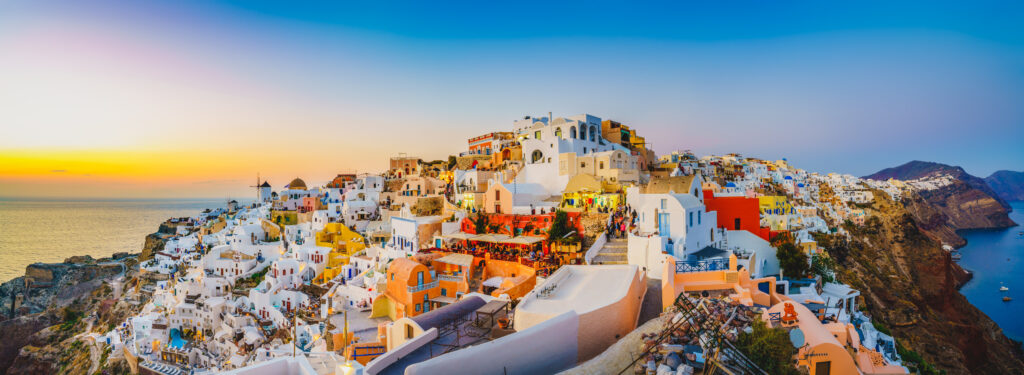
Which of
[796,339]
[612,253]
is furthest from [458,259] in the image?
[796,339]

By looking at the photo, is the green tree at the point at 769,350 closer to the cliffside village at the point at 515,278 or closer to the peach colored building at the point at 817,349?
the cliffside village at the point at 515,278

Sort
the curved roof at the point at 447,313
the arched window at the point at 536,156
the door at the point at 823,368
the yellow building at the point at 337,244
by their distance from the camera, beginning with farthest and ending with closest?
the arched window at the point at 536,156 < the yellow building at the point at 337,244 < the curved roof at the point at 447,313 < the door at the point at 823,368

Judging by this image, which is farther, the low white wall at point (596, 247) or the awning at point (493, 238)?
the awning at point (493, 238)

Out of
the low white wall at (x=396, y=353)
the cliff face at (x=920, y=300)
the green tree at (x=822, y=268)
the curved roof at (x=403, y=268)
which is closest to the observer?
the low white wall at (x=396, y=353)

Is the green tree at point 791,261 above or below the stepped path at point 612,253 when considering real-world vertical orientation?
below

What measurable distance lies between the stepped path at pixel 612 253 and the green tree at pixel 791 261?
21.4 feet

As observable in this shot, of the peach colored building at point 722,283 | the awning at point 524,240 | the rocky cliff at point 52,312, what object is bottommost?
the rocky cliff at point 52,312

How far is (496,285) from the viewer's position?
1756 centimetres

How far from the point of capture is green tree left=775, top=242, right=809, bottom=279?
18672 millimetres

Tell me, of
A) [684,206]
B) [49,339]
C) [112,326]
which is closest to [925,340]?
[684,206]

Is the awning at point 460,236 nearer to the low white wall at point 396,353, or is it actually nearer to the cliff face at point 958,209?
the low white wall at point 396,353

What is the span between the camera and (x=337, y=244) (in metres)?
30.1

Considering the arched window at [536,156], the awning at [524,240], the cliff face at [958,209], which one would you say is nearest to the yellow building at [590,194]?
the awning at [524,240]

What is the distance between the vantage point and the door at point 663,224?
16.0 metres
